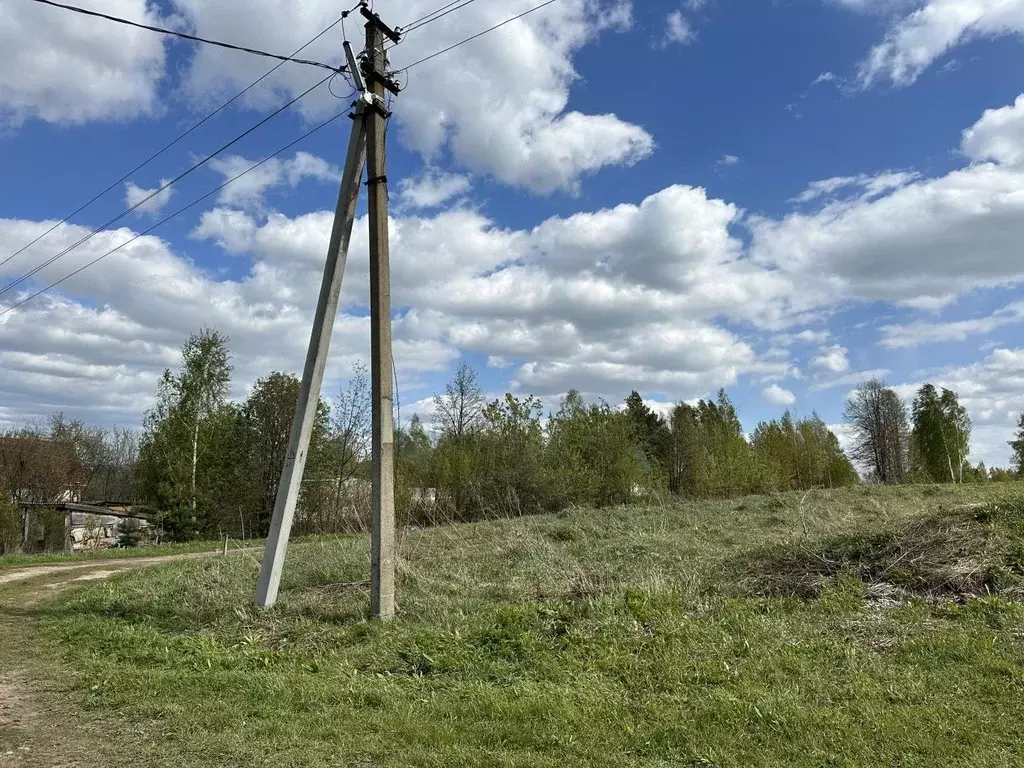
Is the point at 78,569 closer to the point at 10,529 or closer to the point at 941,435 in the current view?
the point at 10,529

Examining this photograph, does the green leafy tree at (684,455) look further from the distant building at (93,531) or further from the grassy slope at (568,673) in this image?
the grassy slope at (568,673)

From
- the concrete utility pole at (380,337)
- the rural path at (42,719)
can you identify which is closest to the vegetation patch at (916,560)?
the concrete utility pole at (380,337)

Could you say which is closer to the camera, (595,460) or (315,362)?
(315,362)

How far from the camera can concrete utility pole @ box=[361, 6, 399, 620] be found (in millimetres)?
7973

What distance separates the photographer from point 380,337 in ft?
27.5

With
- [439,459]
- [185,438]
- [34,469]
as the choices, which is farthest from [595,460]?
[34,469]

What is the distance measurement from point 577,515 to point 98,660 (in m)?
15.9

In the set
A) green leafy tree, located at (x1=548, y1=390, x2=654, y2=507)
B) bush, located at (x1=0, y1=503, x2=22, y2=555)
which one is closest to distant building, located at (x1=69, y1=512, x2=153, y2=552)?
bush, located at (x1=0, y1=503, x2=22, y2=555)

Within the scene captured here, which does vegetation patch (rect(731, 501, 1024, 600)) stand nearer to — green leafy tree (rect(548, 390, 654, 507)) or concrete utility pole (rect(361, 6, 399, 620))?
concrete utility pole (rect(361, 6, 399, 620))

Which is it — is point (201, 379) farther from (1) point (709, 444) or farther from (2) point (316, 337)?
(1) point (709, 444)

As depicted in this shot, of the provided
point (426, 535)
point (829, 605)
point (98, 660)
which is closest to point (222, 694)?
point (98, 660)

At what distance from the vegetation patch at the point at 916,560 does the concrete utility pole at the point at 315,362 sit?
5755 mm

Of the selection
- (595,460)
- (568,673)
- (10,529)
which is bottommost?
(568,673)

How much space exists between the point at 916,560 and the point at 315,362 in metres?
7.88
